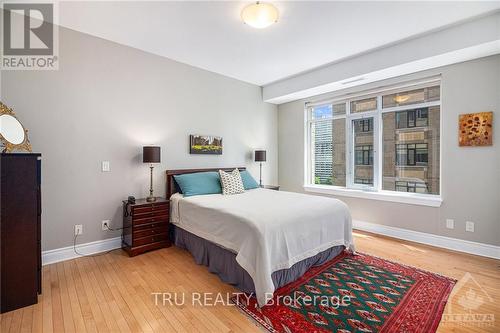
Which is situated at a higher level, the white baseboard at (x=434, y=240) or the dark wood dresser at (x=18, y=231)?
the dark wood dresser at (x=18, y=231)

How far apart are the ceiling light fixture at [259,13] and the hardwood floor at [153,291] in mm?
2663

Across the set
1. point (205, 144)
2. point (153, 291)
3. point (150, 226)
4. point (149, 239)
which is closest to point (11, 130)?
point (150, 226)

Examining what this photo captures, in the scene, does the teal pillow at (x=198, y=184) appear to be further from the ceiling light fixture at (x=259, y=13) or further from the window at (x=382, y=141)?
the window at (x=382, y=141)

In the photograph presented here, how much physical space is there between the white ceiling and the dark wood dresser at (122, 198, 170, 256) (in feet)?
7.06

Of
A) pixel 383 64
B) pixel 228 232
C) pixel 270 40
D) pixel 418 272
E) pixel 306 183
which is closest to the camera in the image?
pixel 228 232

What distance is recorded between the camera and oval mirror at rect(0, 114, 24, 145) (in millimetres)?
2145

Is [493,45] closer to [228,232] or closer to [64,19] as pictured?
[228,232]

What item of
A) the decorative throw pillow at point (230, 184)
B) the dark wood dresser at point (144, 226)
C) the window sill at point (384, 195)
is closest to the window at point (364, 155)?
the window sill at point (384, 195)

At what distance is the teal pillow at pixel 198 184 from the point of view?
341 centimetres

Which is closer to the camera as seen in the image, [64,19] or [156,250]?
[64,19]

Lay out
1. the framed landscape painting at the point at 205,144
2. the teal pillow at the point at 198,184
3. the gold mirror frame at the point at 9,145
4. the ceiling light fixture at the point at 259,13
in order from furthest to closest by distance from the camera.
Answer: the framed landscape painting at the point at 205,144, the teal pillow at the point at 198,184, the ceiling light fixture at the point at 259,13, the gold mirror frame at the point at 9,145

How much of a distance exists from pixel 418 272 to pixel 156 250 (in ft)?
10.2

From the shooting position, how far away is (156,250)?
3172mm

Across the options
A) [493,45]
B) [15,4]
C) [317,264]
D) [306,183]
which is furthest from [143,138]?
[493,45]
